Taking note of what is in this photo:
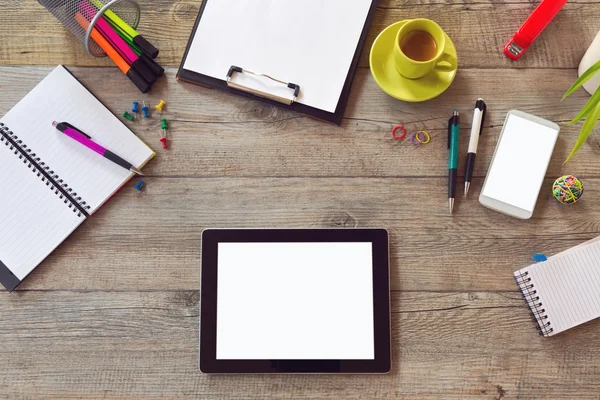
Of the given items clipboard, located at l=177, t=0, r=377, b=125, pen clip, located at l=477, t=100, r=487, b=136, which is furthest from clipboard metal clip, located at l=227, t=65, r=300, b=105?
pen clip, located at l=477, t=100, r=487, b=136

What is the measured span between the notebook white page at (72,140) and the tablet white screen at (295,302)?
0.25 metres

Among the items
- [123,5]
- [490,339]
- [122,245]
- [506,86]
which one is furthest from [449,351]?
[123,5]

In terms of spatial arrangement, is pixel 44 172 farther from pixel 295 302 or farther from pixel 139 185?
pixel 295 302

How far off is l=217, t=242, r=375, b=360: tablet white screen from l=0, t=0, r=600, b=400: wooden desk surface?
0.17 ft

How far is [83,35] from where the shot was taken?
0.88 metres

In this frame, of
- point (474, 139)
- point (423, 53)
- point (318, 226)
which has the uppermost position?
point (423, 53)

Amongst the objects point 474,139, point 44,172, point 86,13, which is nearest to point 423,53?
point 474,139

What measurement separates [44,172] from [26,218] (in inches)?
3.5

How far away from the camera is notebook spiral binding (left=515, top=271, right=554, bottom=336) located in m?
0.82

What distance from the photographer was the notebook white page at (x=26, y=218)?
A: 2.79 feet

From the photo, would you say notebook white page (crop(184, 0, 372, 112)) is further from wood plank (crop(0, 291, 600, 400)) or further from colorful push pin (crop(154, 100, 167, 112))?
wood plank (crop(0, 291, 600, 400))

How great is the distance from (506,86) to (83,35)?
2.59 feet

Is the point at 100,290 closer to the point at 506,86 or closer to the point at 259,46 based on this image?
the point at 259,46

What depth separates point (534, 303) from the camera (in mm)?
829
